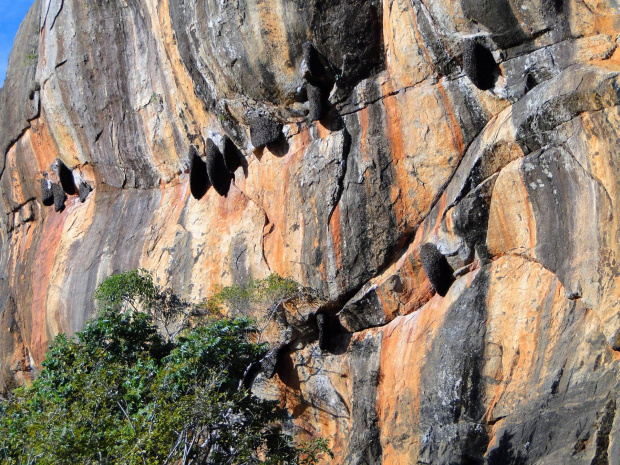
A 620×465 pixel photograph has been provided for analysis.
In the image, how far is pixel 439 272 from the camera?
1273cm

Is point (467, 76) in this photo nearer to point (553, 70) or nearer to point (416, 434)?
point (553, 70)

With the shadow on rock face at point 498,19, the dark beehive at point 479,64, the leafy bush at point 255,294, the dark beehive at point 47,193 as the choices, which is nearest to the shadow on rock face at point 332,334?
the leafy bush at point 255,294

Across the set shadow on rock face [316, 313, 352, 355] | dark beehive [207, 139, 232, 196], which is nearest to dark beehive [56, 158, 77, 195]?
dark beehive [207, 139, 232, 196]

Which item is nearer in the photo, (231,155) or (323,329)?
(323,329)

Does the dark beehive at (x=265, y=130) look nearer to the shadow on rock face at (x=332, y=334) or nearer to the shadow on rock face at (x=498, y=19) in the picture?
the shadow on rock face at (x=332, y=334)

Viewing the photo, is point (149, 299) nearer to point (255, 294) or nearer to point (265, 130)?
point (255, 294)

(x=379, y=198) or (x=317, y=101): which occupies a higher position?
(x=317, y=101)

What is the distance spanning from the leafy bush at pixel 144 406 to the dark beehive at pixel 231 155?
4.71 metres

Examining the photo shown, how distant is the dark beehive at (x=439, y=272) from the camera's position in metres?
12.7

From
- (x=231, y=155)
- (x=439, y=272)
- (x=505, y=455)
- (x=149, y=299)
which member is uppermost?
(x=231, y=155)

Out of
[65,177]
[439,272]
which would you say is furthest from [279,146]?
[65,177]

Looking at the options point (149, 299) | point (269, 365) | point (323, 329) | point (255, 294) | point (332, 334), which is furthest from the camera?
point (149, 299)

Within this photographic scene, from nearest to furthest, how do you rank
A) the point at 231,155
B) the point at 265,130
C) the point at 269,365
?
the point at 269,365 < the point at 265,130 < the point at 231,155

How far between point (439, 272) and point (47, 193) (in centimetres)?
1565
